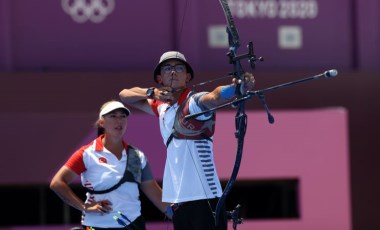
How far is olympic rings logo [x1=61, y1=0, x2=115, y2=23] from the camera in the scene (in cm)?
996

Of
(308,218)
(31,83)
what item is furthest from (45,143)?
(308,218)

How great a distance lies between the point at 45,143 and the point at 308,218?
2979 millimetres

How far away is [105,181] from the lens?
554 cm

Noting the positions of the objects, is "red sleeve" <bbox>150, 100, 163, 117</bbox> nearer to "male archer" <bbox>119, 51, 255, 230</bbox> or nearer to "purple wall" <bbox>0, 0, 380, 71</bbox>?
"male archer" <bbox>119, 51, 255, 230</bbox>

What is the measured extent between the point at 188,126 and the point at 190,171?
0.80 ft

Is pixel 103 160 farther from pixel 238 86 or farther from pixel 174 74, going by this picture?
pixel 238 86

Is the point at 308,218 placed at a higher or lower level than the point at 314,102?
lower

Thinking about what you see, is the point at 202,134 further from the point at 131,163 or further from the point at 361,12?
the point at 361,12

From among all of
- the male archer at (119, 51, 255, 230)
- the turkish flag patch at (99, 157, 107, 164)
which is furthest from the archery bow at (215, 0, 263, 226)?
the turkish flag patch at (99, 157, 107, 164)

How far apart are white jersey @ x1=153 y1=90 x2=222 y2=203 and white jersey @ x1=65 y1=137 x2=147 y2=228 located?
2.81 ft

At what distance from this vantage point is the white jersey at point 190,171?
463cm

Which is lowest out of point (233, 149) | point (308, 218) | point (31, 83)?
point (308, 218)

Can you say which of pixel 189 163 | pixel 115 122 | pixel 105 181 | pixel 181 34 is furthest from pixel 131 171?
pixel 181 34

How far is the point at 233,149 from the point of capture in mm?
9461
